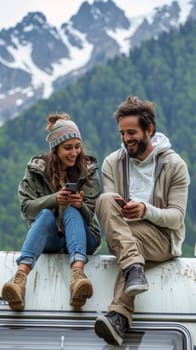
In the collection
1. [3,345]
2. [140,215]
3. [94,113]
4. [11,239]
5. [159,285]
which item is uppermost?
[94,113]

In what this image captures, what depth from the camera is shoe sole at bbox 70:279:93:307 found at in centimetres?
572

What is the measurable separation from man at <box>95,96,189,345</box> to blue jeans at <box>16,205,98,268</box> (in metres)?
0.17

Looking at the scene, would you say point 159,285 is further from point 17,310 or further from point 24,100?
point 24,100

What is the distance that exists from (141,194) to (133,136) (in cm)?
37

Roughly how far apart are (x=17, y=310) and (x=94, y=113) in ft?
299

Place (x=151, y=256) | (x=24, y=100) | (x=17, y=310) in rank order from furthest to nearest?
(x=24, y=100) < (x=151, y=256) < (x=17, y=310)

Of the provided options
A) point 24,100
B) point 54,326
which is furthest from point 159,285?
point 24,100

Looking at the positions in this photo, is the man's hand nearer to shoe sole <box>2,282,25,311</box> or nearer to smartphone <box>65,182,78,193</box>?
smartphone <box>65,182,78,193</box>

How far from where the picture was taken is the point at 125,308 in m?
5.65

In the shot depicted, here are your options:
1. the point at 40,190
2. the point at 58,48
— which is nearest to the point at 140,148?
the point at 40,190

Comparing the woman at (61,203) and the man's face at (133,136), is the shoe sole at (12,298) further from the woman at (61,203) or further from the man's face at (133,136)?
the man's face at (133,136)

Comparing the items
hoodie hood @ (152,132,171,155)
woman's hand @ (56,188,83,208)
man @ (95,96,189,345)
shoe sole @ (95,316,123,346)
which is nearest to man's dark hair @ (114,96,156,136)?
man @ (95,96,189,345)

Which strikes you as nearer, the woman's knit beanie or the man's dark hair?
the man's dark hair

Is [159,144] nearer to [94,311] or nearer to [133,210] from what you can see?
[133,210]
